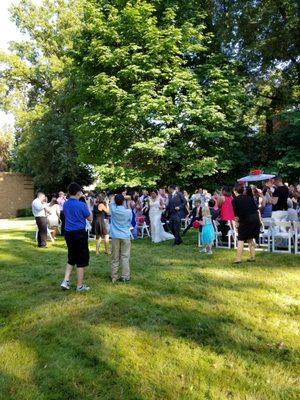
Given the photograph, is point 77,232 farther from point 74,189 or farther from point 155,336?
point 155,336

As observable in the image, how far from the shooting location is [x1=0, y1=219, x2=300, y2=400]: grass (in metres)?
4.27

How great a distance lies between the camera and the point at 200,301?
682cm

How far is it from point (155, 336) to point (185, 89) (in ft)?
58.9

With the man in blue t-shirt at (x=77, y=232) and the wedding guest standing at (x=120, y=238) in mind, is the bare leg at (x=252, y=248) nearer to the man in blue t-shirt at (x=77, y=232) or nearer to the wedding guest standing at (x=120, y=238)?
the wedding guest standing at (x=120, y=238)

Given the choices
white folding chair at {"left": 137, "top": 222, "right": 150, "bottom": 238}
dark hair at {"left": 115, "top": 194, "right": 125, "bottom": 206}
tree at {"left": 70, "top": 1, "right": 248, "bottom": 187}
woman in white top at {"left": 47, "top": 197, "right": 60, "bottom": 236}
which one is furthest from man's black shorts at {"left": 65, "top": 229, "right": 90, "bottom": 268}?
tree at {"left": 70, "top": 1, "right": 248, "bottom": 187}

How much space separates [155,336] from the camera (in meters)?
5.41

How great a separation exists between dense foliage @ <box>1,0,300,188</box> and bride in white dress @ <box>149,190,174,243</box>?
577 cm

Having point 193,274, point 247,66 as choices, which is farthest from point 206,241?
point 247,66

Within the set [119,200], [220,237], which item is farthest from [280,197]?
[119,200]

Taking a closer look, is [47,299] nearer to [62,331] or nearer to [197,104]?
[62,331]

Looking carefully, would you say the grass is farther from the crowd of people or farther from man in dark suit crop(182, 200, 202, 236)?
man in dark suit crop(182, 200, 202, 236)

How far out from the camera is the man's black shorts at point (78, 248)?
7.31 meters

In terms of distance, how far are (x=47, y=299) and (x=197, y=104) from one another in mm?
15599

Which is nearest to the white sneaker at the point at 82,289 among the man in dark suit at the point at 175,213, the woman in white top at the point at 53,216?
the man in dark suit at the point at 175,213
